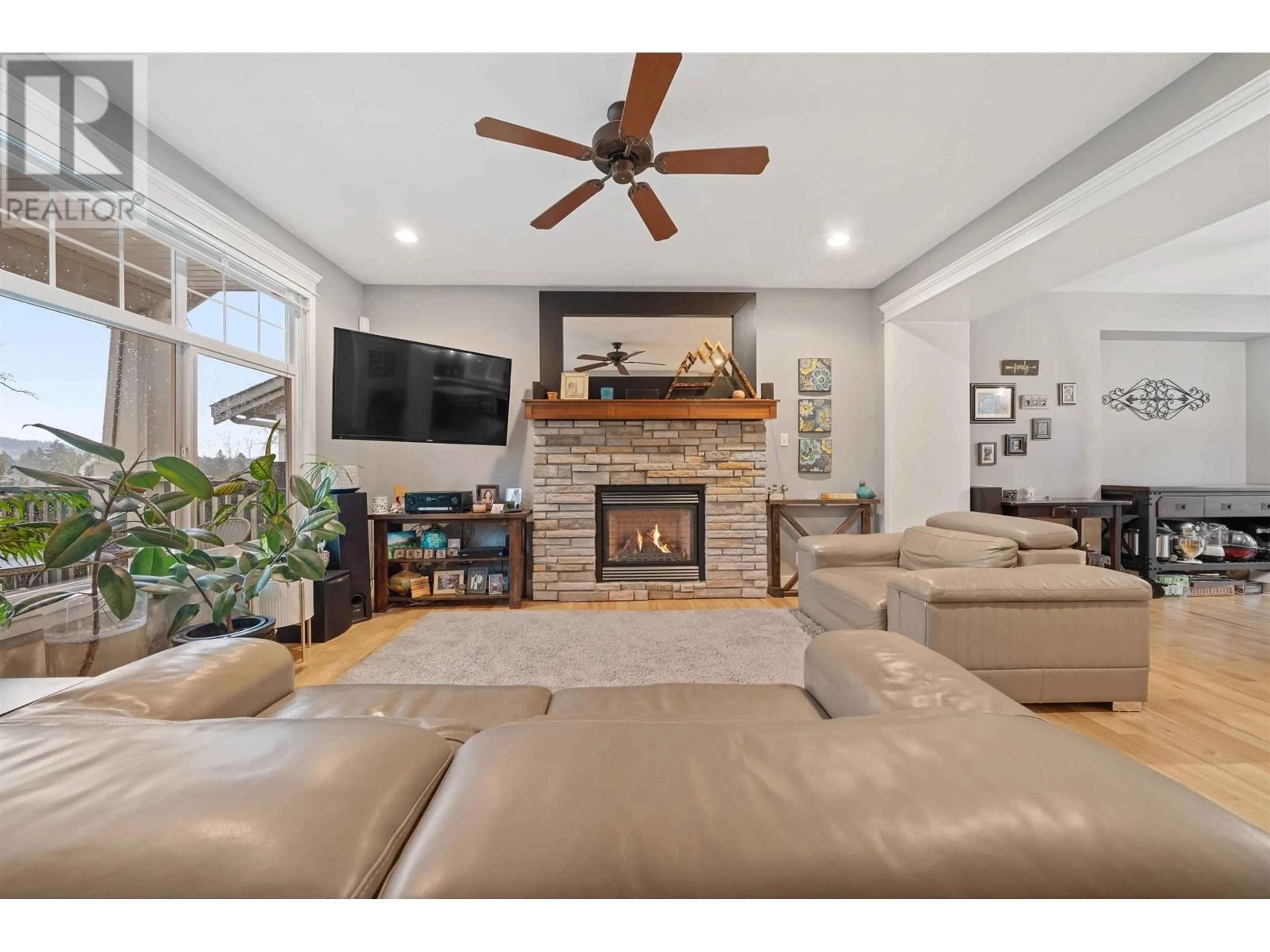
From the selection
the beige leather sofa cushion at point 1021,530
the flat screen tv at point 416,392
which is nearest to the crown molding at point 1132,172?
the beige leather sofa cushion at point 1021,530

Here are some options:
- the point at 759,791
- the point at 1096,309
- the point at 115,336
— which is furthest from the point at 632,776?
the point at 1096,309

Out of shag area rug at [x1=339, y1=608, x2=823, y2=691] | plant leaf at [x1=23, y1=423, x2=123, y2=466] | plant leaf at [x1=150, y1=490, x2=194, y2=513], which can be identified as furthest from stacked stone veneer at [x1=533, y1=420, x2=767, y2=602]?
plant leaf at [x1=23, y1=423, x2=123, y2=466]

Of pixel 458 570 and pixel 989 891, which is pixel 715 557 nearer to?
pixel 458 570

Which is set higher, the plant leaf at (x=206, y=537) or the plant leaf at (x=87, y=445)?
the plant leaf at (x=87, y=445)

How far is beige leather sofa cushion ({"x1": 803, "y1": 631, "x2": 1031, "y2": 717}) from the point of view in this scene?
3.19ft

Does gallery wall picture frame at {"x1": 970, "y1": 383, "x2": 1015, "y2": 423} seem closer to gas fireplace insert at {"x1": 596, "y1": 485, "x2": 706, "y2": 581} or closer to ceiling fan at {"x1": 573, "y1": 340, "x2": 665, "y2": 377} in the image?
gas fireplace insert at {"x1": 596, "y1": 485, "x2": 706, "y2": 581}

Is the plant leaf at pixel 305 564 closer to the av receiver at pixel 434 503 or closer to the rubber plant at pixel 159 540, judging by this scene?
the rubber plant at pixel 159 540

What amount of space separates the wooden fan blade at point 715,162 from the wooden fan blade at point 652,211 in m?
0.14

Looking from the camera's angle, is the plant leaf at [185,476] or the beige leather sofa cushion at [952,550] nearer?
the plant leaf at [185,476]

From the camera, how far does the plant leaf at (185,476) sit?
1.95 metres

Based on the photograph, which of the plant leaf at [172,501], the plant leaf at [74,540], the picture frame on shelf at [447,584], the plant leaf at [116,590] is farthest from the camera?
the picture frame on shelf at [447,584]

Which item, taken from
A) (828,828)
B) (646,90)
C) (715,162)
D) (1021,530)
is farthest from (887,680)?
(1021,530)

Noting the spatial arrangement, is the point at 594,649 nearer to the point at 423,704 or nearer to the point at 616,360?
the point at 423,704

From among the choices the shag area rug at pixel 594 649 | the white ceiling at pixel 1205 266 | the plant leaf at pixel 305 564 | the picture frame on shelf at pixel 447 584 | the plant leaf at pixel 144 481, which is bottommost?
the shag area rug at pixel 594 649
